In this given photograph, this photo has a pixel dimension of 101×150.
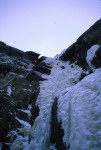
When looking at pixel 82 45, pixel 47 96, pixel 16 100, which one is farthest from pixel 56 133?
pixel 82 45

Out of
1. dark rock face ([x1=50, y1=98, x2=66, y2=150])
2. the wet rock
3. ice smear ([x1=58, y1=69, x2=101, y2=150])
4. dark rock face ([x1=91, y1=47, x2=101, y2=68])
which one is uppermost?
A: the wet rock

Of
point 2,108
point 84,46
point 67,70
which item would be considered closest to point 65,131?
point 2,108

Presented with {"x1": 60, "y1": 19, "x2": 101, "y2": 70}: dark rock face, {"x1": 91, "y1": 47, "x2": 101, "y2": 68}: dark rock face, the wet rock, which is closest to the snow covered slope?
{"x1": 91, "y1": 47, "x2": 101, "y2": 68}: dark rock face

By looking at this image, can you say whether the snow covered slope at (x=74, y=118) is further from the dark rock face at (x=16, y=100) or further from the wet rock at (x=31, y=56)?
Result: the wet rock at (x=31, y=56)

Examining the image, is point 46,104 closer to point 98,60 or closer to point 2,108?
point 2,108

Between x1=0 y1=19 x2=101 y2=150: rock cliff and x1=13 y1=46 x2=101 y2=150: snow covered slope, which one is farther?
x1=0 y1=19 x2=101 y2=150: rock cliff

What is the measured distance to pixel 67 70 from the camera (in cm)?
1090

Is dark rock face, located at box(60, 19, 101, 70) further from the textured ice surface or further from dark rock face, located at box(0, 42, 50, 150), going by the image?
the textured ice surface

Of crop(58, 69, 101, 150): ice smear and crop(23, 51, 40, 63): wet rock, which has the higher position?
crop(23, 51, 40, 63): wet rock

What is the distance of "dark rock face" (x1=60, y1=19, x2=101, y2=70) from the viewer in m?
11.6

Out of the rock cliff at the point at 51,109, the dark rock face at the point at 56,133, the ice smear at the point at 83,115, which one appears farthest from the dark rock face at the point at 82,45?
the dark rock face at the point at 56,133

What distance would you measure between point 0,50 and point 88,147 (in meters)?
11.8

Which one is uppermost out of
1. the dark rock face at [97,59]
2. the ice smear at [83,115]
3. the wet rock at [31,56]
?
the wet rock at [31,56]

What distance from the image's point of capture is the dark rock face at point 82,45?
11.6 meters
